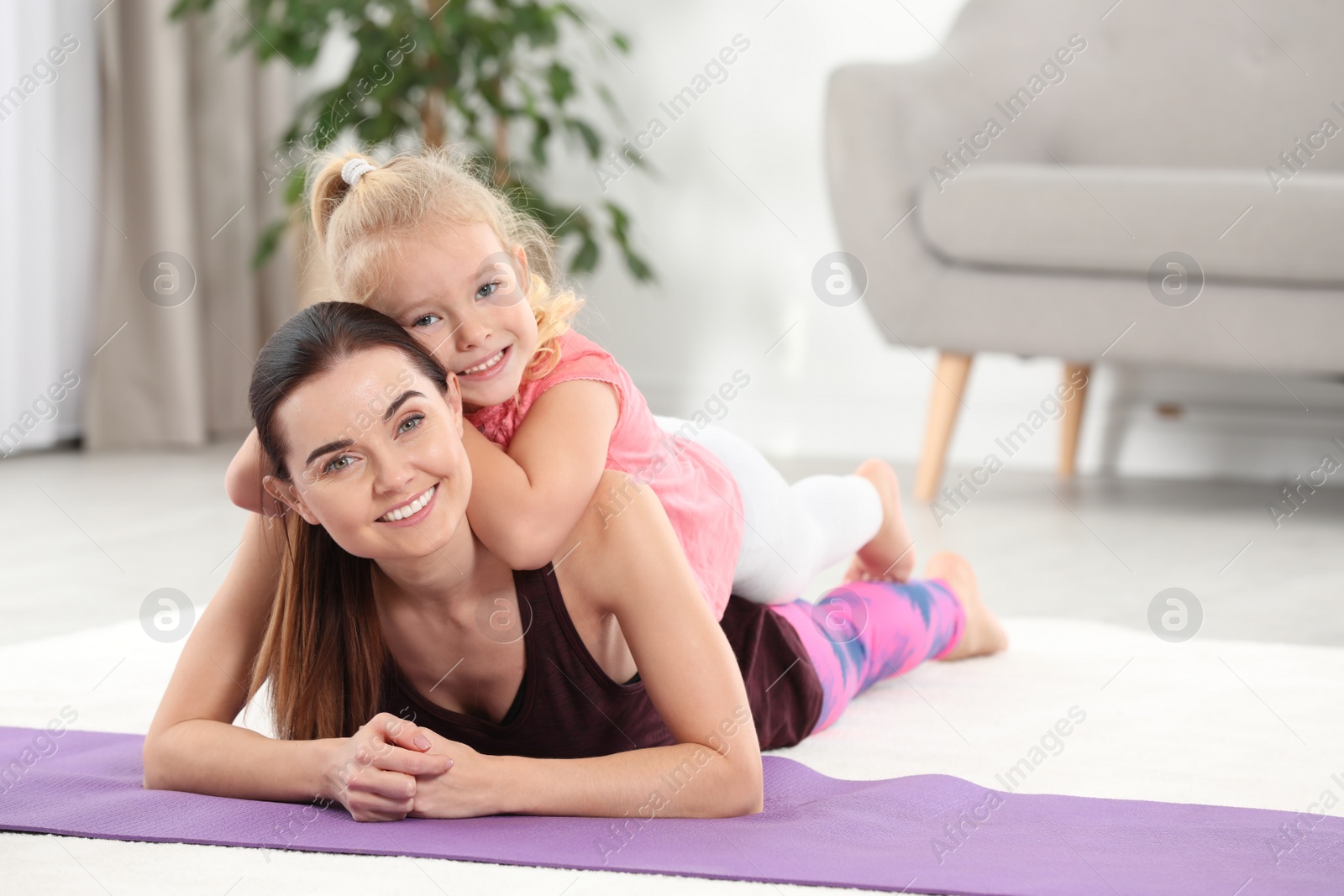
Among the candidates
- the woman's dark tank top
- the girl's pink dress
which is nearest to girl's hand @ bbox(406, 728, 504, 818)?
the woman's dark tank top

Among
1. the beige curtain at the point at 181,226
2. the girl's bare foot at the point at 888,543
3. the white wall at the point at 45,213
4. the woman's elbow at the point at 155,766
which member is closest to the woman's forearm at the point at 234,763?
the woman's elbow at the point at 155,766

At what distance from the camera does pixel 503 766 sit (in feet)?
3.24

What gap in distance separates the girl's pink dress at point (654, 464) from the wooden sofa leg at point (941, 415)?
1.43 m

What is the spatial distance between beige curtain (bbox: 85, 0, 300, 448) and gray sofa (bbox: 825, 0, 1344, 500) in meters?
1.68

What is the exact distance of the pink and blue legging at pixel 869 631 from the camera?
137cm

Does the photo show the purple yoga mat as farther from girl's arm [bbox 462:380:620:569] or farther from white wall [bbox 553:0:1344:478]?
white wall [bbox 553:0:1344:478]

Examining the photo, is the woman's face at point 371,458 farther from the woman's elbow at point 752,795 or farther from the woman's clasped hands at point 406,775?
the woman's elbow at point 752,795

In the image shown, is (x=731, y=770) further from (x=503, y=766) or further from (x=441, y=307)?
→ (x=441, y=307)

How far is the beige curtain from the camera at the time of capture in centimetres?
333

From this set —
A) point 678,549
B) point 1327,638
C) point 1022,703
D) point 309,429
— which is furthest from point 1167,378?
point 309,429

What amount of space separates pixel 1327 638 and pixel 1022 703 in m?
0.53

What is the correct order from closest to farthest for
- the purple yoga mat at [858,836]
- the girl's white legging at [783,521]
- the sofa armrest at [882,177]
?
the purple yoga mat at [858,836] < the girl's white legging at [783,521] < the sofa armrest at [882,177]

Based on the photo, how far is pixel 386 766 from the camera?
0.95 m

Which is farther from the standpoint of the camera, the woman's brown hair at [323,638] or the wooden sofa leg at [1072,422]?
the wooden sofa leg at [1072,422]
